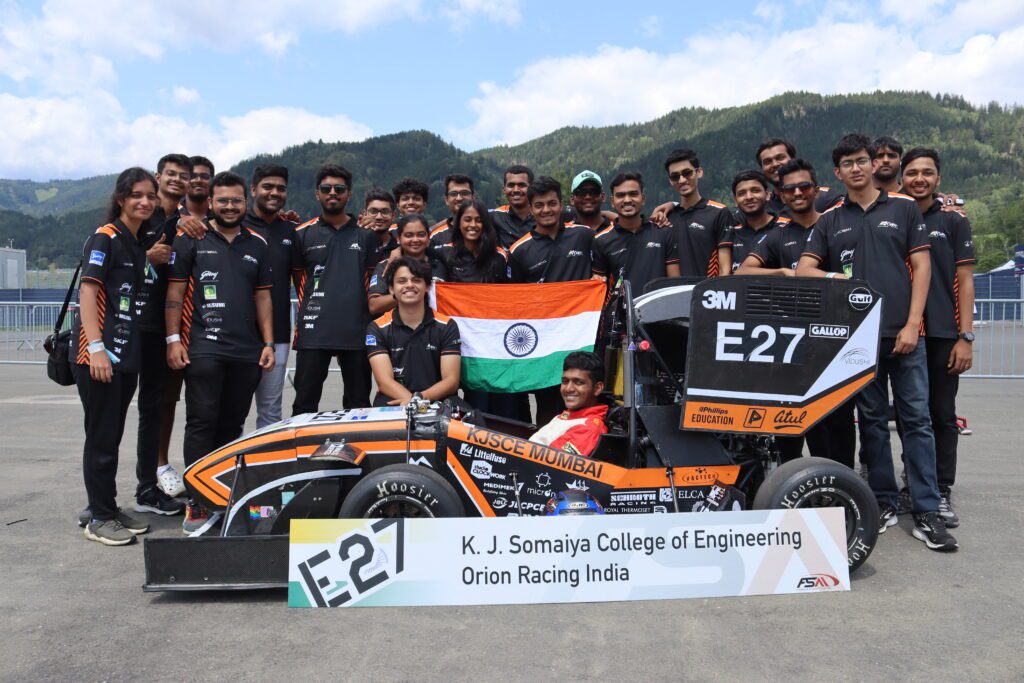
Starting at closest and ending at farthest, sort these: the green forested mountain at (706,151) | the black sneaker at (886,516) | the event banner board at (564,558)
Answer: the event banner board at (564,558)
the black sneaker at (886,516)
the green forested mountain at (706,151)

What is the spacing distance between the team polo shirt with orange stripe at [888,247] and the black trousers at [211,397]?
4.02 meters

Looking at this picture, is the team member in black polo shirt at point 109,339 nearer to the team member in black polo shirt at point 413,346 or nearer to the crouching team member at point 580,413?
the team member in black polo shirt at point 413,346

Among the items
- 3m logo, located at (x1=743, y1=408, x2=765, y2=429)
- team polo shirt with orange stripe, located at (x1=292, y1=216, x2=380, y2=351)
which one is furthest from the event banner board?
team polo shirt with orange stripe, located at (x1=292, y1=216, x2=380, y2=351)

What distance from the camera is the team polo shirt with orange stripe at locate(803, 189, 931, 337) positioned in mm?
4715

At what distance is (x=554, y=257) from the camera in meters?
5.84

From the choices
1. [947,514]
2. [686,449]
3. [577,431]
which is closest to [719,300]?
[686,449]

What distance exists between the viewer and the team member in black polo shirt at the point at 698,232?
5.82 metres

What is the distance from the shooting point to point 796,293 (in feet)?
13.3

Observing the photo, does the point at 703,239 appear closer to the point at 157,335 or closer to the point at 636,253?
the point at 636,253

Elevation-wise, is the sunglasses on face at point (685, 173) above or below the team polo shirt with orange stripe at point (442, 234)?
above

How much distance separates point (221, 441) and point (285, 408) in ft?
15.9

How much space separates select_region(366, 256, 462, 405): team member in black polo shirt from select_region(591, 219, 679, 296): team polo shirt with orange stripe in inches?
57.7

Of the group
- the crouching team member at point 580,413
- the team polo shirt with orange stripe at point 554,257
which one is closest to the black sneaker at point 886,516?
the crouching team member at point 580,413

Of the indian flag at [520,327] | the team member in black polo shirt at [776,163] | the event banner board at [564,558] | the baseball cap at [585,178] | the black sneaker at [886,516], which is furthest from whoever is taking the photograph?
the baseball cap at [585,178]
